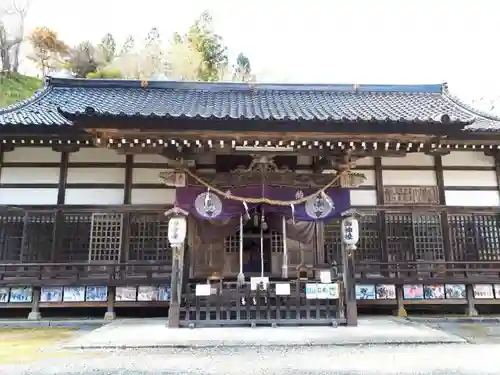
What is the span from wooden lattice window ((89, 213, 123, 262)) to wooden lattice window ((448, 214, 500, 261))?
8.23 m

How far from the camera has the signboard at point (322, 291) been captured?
305 inches

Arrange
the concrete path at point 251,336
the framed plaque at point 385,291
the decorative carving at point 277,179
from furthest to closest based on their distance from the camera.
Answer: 1. the framed plaque at point 385,291
2. the decorative carving at point 277,179
3. the concrete path at point 251,336

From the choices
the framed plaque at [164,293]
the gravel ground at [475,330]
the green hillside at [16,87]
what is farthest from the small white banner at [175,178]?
the green hillside at [16,87]

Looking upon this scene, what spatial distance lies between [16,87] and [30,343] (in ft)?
136

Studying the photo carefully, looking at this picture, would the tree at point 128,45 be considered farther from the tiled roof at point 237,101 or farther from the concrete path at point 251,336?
the concrete path at point 251,336

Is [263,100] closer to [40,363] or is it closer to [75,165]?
[75,165]

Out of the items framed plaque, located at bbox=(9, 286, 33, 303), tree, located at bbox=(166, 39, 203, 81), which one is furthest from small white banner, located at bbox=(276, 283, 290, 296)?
tree, located at bbox=(166, 39, 203, 81)

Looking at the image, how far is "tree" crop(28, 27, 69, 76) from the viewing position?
4403 centimetres

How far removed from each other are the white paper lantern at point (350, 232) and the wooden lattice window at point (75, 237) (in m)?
5.98

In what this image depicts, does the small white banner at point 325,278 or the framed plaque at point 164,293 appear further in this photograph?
the framed plaque at point 164,293

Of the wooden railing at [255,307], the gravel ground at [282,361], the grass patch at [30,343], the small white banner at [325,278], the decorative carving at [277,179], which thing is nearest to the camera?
the gravel ground at [282,361]

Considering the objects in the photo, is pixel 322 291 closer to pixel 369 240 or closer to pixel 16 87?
pixel 369 240

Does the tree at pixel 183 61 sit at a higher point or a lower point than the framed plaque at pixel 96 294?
higher

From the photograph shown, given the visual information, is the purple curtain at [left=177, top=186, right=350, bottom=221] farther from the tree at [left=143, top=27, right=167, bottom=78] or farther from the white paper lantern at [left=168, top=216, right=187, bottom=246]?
the tree at [left=143, top=27, right=167, bottom=78]
